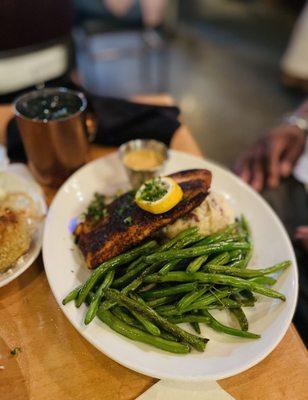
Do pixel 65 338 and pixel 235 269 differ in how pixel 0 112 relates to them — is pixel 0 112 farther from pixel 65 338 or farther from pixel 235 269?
pixel 235 269

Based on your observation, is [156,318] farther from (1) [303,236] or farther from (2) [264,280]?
(1) [303,236]

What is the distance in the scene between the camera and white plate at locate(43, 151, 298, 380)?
117 centimetres

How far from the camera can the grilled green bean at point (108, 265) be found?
4.30 feet

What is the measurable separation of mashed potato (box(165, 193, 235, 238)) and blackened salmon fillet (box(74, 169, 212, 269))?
0.17ft

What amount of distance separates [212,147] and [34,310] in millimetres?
3681

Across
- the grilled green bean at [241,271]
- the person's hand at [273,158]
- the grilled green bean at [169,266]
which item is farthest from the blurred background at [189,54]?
the grilled green bean at [241,271]

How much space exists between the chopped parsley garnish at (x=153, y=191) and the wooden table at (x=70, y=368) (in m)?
0.57

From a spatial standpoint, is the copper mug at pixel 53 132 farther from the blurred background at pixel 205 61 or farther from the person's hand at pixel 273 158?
the blurred background at pixel 205 61

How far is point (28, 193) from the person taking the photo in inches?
69.2

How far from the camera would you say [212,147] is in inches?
183

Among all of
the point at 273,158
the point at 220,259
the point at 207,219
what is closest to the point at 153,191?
the point at 207,219

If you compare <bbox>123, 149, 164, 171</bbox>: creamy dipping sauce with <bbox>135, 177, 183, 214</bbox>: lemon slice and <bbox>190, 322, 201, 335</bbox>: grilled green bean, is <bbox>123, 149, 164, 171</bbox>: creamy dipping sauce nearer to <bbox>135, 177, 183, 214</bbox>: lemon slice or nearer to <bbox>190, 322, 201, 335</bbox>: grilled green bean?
<bbox>135, 177, 183, 214</bbox>: lemon slice

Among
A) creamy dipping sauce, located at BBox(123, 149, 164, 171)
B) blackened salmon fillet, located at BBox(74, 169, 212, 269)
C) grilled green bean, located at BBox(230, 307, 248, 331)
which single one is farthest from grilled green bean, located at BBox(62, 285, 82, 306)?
creamy dipping sauce, located at BBox(123, 149, 164, 171)

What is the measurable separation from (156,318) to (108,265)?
28 cm
